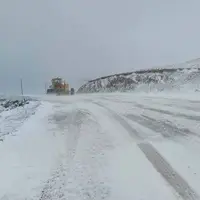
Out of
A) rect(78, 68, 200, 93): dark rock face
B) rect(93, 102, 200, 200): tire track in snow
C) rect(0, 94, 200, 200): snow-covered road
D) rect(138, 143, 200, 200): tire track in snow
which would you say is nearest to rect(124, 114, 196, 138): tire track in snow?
rect(0, 94, 200, 200): snow-covered road

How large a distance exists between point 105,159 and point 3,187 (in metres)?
2.05

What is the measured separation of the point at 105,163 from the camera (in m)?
7.17

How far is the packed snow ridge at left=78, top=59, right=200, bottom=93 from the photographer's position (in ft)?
A: 145

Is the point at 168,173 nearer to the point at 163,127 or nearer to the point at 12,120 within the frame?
the point at 163,127

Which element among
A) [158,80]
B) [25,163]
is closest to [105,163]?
[25,163]

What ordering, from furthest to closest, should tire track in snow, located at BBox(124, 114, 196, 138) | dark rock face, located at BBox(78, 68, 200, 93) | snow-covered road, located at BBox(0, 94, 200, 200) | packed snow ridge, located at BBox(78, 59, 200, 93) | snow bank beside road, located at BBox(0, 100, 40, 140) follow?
dark rock face, located at BBox(78, 68, 200, 93) → packed snow ridge, located at BBox(78, 59, 200, 93) → snow bank beside road, located at BBox(0, 100, 40, 140) → tire track in snow, located at BBox(124, 114, 196, 138) → snow-covered road, located at BBox(0, 94, 200, 200)

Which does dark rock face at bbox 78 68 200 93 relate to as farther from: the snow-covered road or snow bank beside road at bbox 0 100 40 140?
the snow-covered road

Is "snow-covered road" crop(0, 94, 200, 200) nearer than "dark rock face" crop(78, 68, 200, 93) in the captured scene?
Yes

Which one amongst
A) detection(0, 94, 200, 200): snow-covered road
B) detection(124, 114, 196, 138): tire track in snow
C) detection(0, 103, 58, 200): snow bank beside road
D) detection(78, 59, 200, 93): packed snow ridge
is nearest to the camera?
detection(0, 94, 200, 200): snow-covered road

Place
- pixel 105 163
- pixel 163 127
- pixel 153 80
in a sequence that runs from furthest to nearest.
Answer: pixel 153 80
pixel 163 127
pixel 105 163

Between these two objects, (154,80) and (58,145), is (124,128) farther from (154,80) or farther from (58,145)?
(154,80)

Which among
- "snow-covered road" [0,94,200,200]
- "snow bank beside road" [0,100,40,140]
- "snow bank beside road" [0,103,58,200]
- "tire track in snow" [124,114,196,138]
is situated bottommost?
"snow bank beside road" [0,100,40,140]

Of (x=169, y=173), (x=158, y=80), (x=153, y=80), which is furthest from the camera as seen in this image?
(x=153, y=80)

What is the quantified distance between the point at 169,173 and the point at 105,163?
1.32 metres
